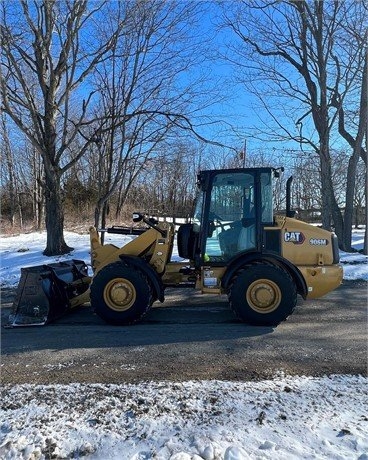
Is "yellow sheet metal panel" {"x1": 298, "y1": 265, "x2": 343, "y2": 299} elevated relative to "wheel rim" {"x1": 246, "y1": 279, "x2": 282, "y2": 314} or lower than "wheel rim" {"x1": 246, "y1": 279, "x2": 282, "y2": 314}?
elevated

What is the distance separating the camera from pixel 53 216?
13.4 meters

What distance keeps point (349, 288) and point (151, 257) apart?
461 cm

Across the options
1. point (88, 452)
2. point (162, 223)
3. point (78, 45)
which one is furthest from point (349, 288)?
point (78, 45)

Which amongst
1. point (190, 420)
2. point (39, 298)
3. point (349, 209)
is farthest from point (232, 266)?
point (349, 209)

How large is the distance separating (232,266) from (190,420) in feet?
10.3

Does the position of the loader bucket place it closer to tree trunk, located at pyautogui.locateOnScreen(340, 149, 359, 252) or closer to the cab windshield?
the cab windshield

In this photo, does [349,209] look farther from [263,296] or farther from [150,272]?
[150,272]

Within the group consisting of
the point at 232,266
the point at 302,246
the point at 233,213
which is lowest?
the point at 232,266

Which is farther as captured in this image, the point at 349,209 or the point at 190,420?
the point at 349,209

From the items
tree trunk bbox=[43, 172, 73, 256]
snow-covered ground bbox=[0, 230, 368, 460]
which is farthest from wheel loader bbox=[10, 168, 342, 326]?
tree trunk bbox=[43, 172, 73, 256]

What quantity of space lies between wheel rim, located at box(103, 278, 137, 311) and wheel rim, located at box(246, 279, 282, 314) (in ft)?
5.60

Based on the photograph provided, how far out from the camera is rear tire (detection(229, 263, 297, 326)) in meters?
5.74

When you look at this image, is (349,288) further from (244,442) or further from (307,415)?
(244,442)

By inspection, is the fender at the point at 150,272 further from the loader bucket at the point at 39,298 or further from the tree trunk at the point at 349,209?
the tree trunk at the point at 349,209
